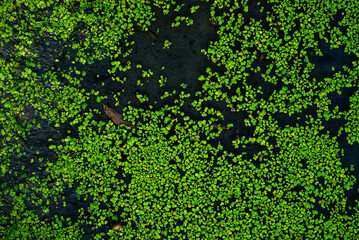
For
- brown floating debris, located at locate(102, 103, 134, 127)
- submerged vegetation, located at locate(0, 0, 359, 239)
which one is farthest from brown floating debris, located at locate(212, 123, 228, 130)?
brown floating debris, located at locate(102, 103, 134, 127)

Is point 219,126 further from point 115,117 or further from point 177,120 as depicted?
point 115,117

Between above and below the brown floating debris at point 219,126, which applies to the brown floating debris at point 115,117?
above

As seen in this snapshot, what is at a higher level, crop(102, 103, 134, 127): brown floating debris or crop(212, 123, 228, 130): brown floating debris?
crop(102, 103, 134, 127): brown floating debris

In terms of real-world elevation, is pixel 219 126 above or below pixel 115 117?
below

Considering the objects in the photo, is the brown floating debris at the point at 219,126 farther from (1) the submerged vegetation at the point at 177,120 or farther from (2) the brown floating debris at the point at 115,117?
(2) the brown floating debris at the point at 115,117

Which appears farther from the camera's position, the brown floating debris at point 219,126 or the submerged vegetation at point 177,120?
the brown floating debris at point 219,126

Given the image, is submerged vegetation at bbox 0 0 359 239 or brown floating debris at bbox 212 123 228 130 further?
brown floating debris at bbox 212 123 228 130

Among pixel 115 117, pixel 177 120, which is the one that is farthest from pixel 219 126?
pixel 115 117

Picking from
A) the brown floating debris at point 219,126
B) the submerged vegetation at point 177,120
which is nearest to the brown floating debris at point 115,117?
the submerged vegetation at point 177,120

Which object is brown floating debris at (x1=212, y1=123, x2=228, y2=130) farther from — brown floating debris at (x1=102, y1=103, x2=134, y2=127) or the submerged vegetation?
brown floating debris at (x1=102, y1=103, x2=134, y2=127)
